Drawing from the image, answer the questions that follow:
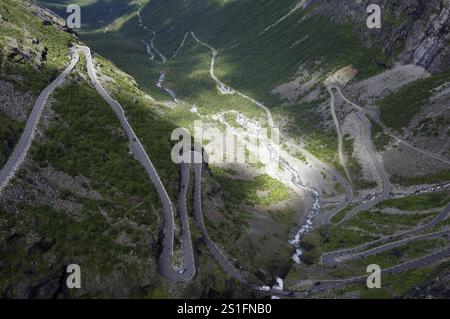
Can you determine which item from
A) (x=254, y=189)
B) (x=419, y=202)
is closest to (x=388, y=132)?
(x=419, y=202)

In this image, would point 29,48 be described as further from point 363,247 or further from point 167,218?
point 363,247

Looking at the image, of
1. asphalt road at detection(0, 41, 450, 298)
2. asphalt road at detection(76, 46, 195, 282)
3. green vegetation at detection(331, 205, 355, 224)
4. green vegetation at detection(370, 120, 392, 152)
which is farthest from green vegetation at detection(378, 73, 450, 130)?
asphalt road at detection(76, 46, 195, 282)

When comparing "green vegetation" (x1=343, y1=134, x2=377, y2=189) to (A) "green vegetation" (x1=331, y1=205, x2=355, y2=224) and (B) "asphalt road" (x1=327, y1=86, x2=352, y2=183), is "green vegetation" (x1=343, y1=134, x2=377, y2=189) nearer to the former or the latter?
(B) "asphalt road" (x1=327, y1=86, x2=352, y2=183)

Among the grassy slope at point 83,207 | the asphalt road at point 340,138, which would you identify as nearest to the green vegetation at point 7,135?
the grassy slope at point 83,207

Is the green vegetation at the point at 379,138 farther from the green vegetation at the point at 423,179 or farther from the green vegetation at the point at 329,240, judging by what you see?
the green vegetation at the point at 329,240

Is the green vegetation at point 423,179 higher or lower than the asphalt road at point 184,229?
higher
